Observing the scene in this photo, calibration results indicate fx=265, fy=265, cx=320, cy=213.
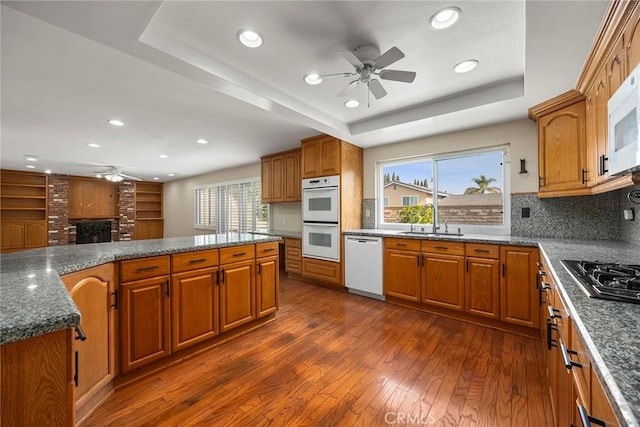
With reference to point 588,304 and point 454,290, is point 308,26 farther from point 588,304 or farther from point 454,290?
point 454,290

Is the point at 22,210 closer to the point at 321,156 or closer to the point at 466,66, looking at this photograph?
the point at 321,156

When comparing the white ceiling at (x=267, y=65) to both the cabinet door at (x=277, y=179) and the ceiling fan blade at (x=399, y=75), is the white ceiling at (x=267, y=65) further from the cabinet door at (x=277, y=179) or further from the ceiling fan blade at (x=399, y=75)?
the cabinet door at (x=277, y=179)

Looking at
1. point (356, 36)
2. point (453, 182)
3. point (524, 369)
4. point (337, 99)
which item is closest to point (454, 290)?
point (524, 369)

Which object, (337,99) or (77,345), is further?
(337,99)

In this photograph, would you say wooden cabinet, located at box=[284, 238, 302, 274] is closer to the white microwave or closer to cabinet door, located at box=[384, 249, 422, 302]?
cabinet door, located at box=[384, 249, 422, 302]

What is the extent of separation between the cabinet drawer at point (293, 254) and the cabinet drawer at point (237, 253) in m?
2.00

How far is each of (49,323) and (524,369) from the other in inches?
109

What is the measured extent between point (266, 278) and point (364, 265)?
57.5 inches

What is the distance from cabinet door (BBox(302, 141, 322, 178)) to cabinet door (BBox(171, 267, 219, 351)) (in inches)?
91.7

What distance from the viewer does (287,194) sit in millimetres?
4938

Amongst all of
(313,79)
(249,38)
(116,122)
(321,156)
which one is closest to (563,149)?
(313,79)

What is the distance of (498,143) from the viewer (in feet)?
10.5

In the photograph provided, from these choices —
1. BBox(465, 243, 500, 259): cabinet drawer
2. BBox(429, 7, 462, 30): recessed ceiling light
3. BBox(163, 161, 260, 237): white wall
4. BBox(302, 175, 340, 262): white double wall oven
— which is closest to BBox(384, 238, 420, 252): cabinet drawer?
BBox(465, 243, 500, 259): cabinet drawer

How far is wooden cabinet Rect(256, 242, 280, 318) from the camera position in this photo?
2.72m
